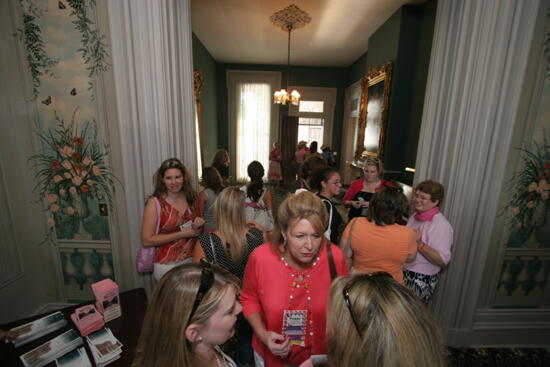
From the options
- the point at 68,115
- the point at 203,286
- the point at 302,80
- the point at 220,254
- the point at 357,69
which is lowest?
the point at 220,254

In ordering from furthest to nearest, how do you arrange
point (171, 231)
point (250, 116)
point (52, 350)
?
point (250, 116) < point (171, 231) < point (52, 350)

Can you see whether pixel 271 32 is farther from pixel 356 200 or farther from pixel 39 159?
pixel 39 159

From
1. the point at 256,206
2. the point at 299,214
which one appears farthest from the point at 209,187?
the point at 299,214

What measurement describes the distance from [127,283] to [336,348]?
6.79 feet

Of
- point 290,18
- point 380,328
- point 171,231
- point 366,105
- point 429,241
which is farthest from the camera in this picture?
point 366,105

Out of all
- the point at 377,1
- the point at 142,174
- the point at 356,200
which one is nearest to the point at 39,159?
the point at 142,174

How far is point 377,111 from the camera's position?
500 centimetres

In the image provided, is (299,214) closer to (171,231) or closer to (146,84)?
(171,231)

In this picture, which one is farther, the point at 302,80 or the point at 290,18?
the point at 302,80

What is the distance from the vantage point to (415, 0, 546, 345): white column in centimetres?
171

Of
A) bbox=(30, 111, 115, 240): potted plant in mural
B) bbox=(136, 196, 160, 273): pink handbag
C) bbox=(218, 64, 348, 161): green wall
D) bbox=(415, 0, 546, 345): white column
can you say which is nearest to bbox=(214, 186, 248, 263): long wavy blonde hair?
bbox=(136, 196, 160, 273): pink handbag

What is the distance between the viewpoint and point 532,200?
199 cm

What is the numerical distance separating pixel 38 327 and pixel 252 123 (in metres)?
7.69

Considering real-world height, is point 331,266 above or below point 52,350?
above
